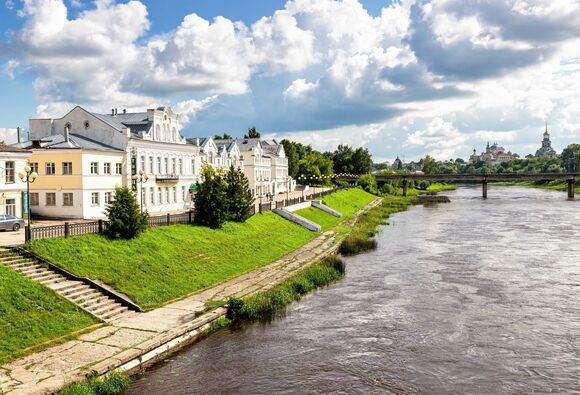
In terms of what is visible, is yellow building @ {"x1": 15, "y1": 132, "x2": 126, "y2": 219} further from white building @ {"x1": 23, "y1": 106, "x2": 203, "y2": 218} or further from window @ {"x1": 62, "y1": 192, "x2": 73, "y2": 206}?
white building @ {"x1": 23, "y1": 106, "x2": 203, "y2": 218}

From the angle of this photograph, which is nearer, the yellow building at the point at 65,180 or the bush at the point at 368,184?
the yellow building at the point at 65,180

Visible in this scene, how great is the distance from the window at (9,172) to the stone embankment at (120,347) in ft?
58.0

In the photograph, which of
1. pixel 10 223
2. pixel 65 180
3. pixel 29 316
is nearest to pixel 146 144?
pixel 65 180

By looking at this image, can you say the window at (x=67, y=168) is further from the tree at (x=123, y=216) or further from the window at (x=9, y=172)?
the tree at (x=123, y=216)

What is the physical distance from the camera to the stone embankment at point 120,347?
1764cm

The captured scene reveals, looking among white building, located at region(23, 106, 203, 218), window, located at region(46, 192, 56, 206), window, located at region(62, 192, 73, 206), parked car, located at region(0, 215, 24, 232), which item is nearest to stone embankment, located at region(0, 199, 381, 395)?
parked car, located at region(0, 215, 24, 232)

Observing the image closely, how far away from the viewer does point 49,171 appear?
150ft

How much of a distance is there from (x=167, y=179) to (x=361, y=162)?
118 metres

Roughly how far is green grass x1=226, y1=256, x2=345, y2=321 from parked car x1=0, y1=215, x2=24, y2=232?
17305mm

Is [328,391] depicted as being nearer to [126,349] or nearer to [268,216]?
[126,349]

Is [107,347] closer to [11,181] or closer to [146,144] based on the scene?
[11,181]

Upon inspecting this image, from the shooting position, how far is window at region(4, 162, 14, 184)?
122ft

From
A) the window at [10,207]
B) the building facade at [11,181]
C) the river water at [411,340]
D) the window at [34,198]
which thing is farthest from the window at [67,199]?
the river water at [411,340]

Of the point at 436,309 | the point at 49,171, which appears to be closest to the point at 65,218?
the point at 49,171
